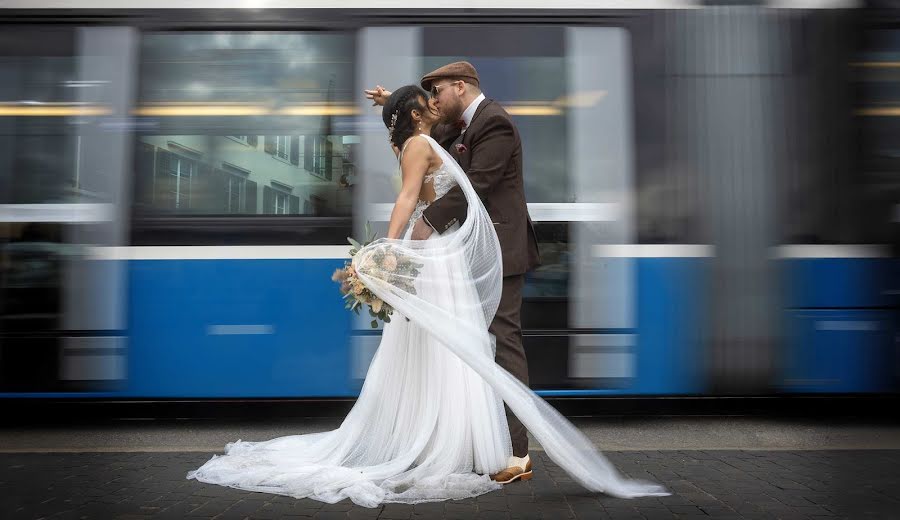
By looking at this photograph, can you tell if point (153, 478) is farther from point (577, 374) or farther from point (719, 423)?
point (719, 423)

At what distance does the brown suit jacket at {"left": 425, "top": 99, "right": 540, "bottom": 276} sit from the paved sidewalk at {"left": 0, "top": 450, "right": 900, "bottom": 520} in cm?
119

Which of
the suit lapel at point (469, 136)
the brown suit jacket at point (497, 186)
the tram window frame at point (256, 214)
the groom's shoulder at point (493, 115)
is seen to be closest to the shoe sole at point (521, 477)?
the brown suit jacket at point (497, 186)

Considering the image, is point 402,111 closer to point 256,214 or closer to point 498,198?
point 498,198

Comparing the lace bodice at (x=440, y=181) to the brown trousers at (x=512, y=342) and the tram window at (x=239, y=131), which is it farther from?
the tram window at (x=239, y=131)

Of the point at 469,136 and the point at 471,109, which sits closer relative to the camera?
the point at 469,136

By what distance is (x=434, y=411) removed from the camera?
13.4 feet

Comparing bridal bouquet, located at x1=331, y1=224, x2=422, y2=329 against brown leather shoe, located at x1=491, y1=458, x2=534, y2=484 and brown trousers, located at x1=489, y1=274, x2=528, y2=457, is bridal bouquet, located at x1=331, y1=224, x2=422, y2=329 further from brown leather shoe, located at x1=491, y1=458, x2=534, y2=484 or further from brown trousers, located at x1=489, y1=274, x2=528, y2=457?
brown leather shoe, located at x1=491, y1=458, x2=534, y2=484

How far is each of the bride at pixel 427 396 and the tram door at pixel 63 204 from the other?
1509 mm

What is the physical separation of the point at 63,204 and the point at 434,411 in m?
2.86

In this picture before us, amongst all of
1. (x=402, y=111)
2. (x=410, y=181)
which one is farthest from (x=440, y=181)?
(x=402, y=111)

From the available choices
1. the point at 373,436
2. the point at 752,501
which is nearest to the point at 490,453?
the point at 373,436

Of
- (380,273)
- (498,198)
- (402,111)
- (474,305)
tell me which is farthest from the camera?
(498,198)

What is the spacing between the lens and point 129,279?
519 centimetres

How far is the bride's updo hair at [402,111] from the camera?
4152mm
